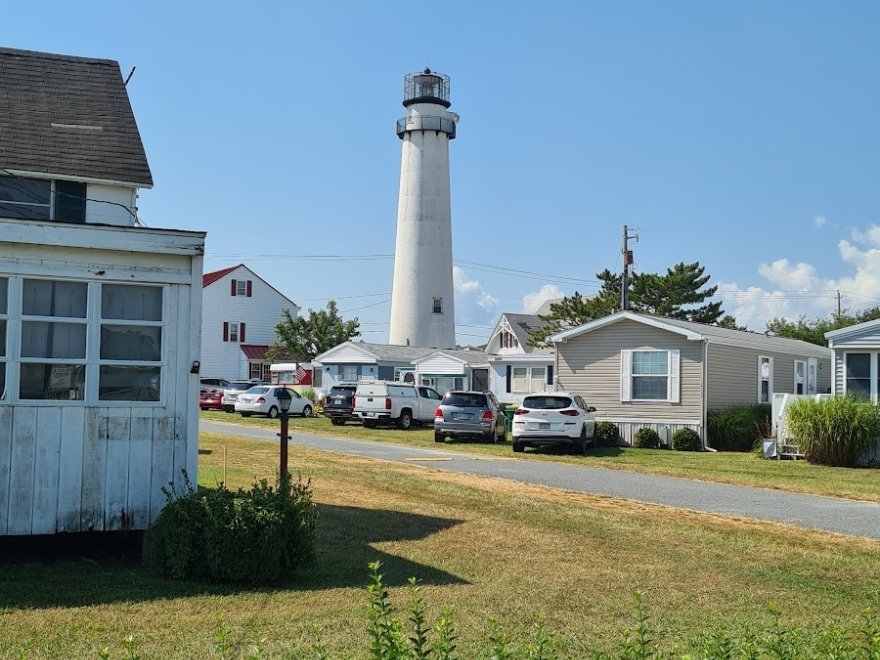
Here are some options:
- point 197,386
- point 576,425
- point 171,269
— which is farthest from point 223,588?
point 576,425

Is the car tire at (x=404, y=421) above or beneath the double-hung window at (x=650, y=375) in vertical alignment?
beneath

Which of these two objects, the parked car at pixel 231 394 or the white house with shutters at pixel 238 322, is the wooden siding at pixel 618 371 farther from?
the white house with shutters at pixel 238 322

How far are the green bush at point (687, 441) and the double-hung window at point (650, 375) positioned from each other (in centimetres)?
103

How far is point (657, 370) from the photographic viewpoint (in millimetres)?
28094

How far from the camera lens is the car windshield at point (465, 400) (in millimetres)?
28625

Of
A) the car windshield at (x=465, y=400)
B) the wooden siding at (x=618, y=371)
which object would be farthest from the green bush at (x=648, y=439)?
the car windshield at (x=465, y=400)

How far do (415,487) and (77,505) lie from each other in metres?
6.98

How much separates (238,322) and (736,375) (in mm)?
38695

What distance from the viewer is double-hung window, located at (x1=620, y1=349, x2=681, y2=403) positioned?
27.8 meters

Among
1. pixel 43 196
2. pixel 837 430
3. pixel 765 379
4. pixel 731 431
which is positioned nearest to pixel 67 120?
pixel 43 196

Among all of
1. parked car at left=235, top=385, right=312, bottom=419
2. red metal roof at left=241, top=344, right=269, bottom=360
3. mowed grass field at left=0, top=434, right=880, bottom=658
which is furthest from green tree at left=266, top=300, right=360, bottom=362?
mowed grass field at left=0, top=434, right=880, bottom=658

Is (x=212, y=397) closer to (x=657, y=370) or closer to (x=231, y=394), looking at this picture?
(x=231, y=394)

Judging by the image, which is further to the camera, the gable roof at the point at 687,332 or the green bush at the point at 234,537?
the gable roof at the point at 687,332

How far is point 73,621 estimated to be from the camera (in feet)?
22.4
